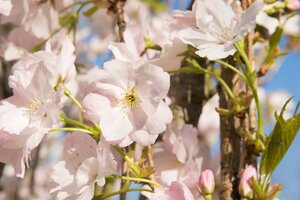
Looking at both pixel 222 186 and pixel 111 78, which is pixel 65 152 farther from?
pixel 222 186

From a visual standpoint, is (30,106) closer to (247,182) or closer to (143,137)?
(143,137)

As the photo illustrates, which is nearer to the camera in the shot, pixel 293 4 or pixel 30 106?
pixel 30 106

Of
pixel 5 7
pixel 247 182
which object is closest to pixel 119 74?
pixel 247 182

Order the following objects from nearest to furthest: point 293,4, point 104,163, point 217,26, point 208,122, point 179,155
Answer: point 104,163, point 217,26, point 179,155, point 293,4, point 208,122

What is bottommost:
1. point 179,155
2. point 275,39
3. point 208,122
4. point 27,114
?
point 208,122

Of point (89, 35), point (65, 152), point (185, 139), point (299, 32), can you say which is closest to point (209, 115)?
point (299, 32)

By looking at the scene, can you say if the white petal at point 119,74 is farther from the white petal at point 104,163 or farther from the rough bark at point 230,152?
the rough bark at point 230,152

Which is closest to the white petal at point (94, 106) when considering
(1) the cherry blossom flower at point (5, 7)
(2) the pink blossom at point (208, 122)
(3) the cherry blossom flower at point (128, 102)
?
(3) the cherry blossom flower at point (128, 102)
